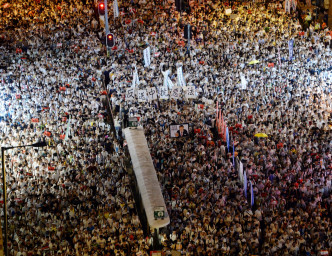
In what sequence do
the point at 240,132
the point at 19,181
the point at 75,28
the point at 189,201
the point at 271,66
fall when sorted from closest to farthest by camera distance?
the point at 189,201, the point at 19,181, the point at 240,132, the point at 271,66, the point at 75,28

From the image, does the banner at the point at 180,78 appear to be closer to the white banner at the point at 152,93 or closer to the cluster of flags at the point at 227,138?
the white banner at the point at 152,93

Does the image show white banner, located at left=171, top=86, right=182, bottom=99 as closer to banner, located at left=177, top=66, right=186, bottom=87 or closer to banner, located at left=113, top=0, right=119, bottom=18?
banner, located at left=177, top=66, right=186, bottom=87

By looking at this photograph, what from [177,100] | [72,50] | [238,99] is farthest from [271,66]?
[72,50]

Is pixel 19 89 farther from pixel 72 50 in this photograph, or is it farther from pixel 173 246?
pixel 173 246

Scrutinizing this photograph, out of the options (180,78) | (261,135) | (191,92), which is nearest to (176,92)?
(191,92)

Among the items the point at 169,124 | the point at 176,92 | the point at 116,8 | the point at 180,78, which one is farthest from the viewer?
the point at 116,8

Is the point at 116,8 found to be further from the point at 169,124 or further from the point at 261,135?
the point at 261,135
